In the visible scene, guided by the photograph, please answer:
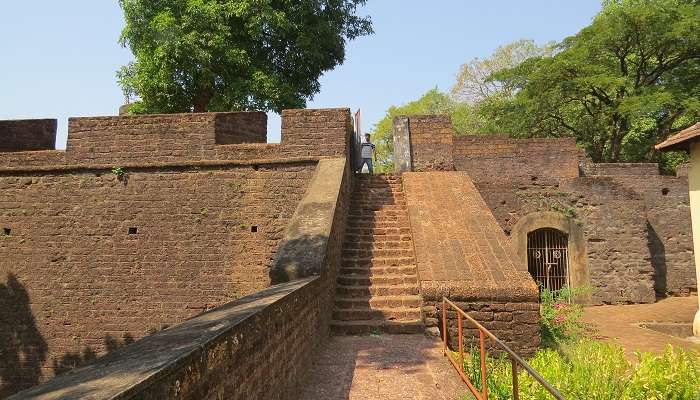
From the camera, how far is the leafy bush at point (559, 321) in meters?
7.39

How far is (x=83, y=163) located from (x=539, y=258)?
10935mm

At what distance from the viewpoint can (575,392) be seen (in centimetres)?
441

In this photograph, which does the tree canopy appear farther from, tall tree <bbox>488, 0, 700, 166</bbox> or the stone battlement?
the stone battlement

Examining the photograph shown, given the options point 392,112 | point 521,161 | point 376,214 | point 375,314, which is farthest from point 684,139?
point 392,112

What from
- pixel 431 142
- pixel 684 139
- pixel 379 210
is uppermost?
pixel 431 142

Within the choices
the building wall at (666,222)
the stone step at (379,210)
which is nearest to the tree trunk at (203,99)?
the stone step at (379,210)

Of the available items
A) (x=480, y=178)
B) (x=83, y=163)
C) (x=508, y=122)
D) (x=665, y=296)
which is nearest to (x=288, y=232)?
(x=83, y=163)

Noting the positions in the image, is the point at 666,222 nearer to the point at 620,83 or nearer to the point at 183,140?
the point at 620,83

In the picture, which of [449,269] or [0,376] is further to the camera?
[0,376]

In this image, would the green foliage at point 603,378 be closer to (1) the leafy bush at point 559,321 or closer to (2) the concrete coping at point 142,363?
(1) the leafy bush at point 559,321

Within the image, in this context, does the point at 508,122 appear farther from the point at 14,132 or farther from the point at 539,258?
the point at 14,132

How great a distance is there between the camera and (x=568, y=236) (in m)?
12.1

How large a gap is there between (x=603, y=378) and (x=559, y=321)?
399 centimetres

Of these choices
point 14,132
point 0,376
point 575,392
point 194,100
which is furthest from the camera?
point 194,100
